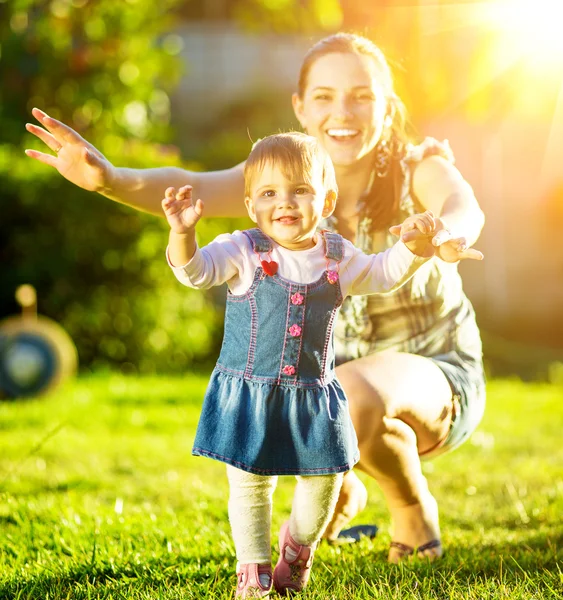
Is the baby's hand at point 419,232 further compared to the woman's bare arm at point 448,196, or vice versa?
the woman's bare arm at point 448,196

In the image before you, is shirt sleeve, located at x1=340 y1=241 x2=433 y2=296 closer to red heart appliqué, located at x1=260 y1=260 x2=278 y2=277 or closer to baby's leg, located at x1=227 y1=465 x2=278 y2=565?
red heart appliqué, located at x1=260 y1=260 x2=278 y2=277

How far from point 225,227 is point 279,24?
65.6 inches

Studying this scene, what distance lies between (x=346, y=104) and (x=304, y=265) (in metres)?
0.65

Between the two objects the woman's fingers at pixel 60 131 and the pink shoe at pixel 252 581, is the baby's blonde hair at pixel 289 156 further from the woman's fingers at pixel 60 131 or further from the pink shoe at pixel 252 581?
the pink shoe at pixel 252 581

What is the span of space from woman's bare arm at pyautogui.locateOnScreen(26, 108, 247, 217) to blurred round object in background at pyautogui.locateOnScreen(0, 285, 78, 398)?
2.95 m

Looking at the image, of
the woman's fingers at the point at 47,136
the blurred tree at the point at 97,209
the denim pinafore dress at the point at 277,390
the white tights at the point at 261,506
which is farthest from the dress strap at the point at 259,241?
the blurred tree at the point at 97,209

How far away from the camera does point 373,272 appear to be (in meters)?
2.19

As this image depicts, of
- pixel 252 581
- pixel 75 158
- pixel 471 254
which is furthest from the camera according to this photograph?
pixel 75 158

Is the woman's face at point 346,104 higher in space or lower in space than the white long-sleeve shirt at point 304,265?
higher

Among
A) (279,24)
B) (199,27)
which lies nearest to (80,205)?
(279,24)

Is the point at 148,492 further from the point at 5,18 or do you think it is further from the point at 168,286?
the point at 5,18

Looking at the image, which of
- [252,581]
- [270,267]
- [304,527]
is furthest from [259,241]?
[252,581]

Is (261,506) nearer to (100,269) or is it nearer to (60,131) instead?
(60,131)

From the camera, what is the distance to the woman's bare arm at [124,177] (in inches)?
94.3
